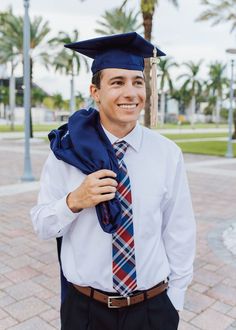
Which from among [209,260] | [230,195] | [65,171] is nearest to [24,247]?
[209,260]

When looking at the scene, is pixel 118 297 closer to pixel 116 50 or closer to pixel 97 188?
pixel 97 188

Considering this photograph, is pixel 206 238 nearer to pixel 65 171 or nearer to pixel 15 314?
pixel 15 314

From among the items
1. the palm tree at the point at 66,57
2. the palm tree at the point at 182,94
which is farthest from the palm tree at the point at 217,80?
the palm tree at the point at 66,57

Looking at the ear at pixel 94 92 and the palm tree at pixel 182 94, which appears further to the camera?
the palm tree at pixel 182 94

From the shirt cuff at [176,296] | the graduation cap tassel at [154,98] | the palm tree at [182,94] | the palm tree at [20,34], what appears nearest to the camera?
the shirt cuff at [176,296]

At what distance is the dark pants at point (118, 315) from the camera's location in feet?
5.16

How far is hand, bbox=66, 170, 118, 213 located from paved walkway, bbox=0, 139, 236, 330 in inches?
74.1

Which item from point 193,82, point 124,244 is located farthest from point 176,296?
point 193,82

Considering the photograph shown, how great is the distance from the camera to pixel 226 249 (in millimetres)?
4688

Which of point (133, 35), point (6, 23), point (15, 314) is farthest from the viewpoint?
point (6, 23)

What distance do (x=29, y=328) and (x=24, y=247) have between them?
183 cm

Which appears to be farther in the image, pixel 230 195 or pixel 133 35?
pixel 230 195

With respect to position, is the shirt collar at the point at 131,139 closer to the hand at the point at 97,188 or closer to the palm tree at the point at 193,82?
the hand at the point at 97,188

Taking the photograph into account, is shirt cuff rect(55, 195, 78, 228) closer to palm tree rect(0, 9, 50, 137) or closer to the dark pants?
the dark pants
